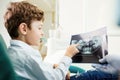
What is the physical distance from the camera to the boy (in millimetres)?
842

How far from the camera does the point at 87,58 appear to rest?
1.07 meters

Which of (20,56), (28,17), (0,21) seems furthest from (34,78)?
(0,21)

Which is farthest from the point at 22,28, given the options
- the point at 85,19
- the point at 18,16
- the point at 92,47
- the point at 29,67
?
the point at 85,19

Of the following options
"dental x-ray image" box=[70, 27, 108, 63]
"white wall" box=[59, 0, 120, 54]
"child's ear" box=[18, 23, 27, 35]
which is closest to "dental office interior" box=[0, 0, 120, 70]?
"white wall" box=[59, 0, 120, 54]

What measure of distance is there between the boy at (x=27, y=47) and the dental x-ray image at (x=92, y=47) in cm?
5

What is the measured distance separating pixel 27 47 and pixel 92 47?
1.04ft

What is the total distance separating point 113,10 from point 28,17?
34.0 inches

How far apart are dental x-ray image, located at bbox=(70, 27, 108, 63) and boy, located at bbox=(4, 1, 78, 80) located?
50 mm

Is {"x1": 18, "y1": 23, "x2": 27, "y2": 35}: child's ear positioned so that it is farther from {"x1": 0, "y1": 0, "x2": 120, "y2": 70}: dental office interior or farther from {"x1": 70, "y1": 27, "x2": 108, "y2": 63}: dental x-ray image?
{"x1": 0, "y1": 0, "x2": 120, "y2": 70}: dental office interior

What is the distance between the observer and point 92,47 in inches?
41.2

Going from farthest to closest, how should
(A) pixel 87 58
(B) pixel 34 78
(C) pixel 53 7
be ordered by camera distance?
(C) pixel 53 7 → (A) pixel 87 58 → (B) pixel 34 78

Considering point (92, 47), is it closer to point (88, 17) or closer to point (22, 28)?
point (22, 28)

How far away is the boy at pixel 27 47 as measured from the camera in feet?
2.76

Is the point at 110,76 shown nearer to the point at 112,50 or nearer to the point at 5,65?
the point at 5,65
